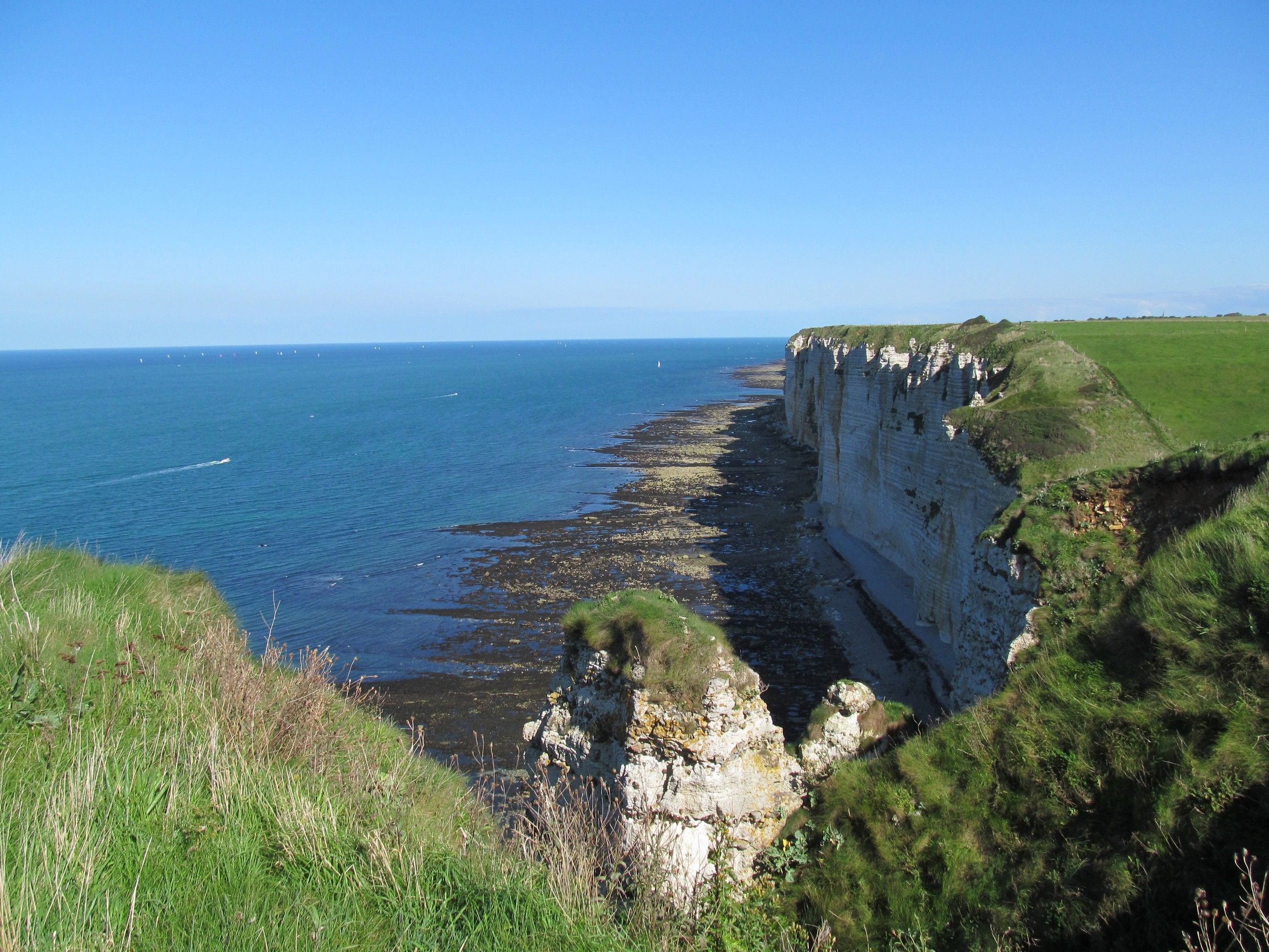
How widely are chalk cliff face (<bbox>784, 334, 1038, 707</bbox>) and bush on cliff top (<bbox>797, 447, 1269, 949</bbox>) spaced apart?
2.81 metres

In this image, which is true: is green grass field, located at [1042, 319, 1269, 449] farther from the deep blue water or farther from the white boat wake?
the white boat wake

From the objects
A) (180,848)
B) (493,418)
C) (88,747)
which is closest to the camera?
(180,848)

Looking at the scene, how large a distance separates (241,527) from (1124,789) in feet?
139

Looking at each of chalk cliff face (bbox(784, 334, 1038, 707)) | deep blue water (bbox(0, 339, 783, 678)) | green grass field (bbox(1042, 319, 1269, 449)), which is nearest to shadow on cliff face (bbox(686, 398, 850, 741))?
chalk cliff face (bbox(784, 334, 1038, 707))

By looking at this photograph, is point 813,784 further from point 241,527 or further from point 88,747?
point 241,527

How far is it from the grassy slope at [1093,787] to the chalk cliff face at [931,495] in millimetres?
2811

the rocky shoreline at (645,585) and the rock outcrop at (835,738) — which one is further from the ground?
the rock outcrop at (835,738)

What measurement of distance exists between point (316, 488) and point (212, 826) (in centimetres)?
4875

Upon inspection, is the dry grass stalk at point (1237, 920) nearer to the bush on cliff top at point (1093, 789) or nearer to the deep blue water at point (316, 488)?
the bush on cliff top at point (1093, 789)

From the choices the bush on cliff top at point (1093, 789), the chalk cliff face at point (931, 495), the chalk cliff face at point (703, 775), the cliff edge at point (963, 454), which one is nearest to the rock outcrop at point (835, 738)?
the chalk cliff face at point (703, 775)

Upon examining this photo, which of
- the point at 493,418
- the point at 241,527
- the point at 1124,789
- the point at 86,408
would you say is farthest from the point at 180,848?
the point at 86,408

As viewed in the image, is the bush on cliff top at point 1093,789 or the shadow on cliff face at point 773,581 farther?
the shadow on cliff face at point 773,581

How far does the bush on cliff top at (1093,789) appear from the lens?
6.77 meters

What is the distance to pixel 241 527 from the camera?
41.1 metres
